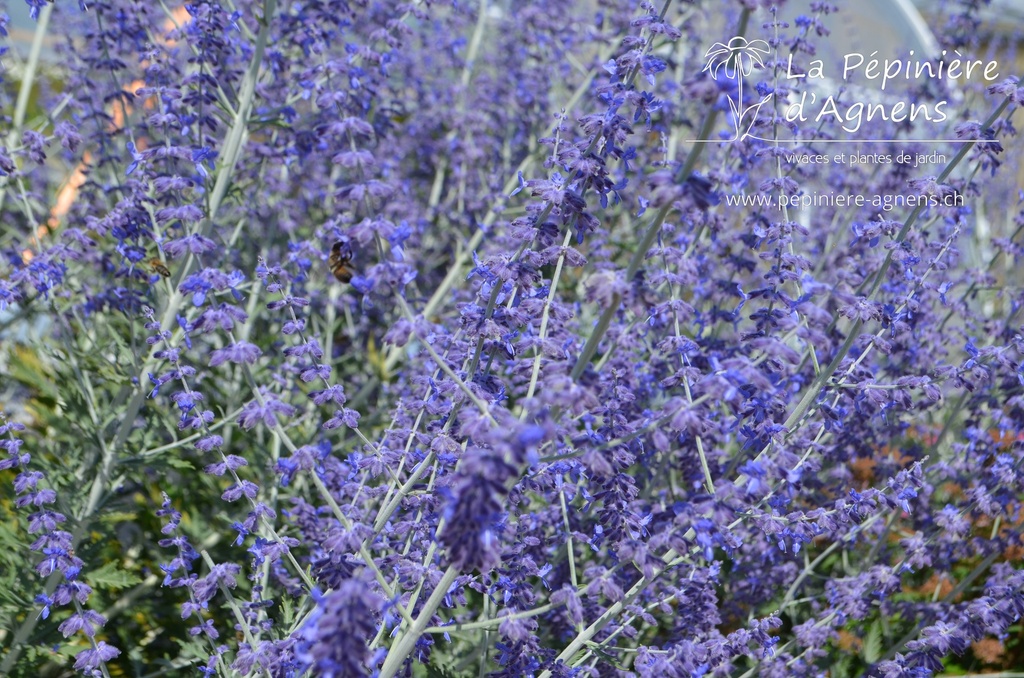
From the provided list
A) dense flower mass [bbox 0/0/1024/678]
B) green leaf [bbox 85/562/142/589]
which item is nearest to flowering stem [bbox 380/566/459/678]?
dense flower mass [bbox 0/0/1024/678]

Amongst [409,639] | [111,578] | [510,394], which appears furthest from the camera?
[510,394]

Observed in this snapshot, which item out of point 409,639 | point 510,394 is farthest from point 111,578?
point 510,394

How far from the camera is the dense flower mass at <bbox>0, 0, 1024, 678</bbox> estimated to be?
91.9 inches

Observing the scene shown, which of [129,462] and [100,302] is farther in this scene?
[100,302]

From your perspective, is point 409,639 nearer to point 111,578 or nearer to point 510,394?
point 111,578

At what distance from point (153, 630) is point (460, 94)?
13.3 feet

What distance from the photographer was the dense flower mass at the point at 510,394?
233 centimetres

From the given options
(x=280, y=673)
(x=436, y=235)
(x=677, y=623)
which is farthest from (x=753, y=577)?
(x=436, y=235)

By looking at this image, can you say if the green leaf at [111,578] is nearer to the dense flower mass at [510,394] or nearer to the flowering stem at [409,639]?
the dense flower mass at [510,394]

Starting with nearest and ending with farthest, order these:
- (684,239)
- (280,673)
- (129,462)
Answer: (280,673) → (129,462) → (684,239)

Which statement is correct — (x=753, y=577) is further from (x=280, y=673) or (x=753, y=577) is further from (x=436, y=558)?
(x=280, y=673)

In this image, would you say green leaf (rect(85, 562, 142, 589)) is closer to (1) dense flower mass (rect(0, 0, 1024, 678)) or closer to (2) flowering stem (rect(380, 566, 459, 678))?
(1) dense flower mass (rect(0, 0, 1024, 678))

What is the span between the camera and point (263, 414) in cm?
229

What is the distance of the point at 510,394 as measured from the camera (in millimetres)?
4176
